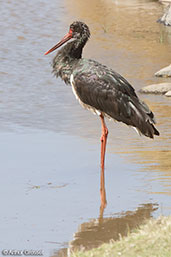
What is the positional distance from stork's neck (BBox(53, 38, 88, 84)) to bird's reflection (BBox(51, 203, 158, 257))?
2.53 meters

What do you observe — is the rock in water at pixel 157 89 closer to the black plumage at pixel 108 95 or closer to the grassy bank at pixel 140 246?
the black plumage at pixel 108 95

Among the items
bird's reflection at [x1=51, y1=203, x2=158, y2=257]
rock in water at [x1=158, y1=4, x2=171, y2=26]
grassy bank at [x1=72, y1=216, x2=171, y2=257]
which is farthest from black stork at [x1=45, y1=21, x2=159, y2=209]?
rock in water at [x1=158, y1=4, x2=171, y2=26]

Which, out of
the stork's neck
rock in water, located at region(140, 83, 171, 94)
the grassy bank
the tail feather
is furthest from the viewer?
rock in water, located at region(140, 83, 171, 94)

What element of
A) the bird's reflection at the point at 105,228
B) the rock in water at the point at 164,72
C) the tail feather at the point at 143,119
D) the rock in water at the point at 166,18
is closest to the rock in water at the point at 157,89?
the rock in water at the point at 164,72

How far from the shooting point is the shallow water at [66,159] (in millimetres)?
7465

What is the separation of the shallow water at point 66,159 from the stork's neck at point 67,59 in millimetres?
1063

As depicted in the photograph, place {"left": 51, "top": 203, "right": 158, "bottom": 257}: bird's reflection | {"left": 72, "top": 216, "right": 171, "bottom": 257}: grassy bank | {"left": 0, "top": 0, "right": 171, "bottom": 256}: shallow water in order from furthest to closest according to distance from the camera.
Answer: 1. {"left": 0, "top": 0, "right": 171, "bottom": 256}: shallow water
2. {"left": 51, "top": 203, "right": 158, "bottom": 257}: bird's reflection
3. {"left": 72, "top": 216, "right": 171, "bottom": 257}: grassy bank

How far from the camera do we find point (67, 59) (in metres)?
10.0

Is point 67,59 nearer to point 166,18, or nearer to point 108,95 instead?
point 108,95

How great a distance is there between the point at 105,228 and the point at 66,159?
2643 millimetres

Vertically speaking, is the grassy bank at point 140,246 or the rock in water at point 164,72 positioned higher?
the grassy bank at point 140,246

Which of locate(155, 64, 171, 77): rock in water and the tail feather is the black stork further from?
locate(155, 64, 171, 77): rock in water

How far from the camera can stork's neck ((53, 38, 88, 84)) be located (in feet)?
Answer: 32.5

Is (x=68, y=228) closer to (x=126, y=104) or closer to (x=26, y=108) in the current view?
(x=126, y=104)
